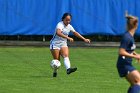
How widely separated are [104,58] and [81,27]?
252 inches

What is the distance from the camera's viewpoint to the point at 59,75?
54.9 feet

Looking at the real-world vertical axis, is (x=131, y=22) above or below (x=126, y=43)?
above

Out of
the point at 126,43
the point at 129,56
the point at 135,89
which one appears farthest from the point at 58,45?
the point at 135,89

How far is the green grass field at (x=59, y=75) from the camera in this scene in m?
13.8

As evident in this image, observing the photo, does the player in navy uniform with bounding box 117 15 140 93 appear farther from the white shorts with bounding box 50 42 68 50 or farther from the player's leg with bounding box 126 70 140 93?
the white shorts with bounding box 50 42 68 50

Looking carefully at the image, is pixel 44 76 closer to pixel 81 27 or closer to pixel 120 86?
pixel 120 86

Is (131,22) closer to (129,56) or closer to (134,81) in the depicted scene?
(129,56)

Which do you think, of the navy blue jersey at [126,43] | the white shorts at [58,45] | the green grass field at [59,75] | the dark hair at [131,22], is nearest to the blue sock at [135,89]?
the navy blue jersey at [126,43]

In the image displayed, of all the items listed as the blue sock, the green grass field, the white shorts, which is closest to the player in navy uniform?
the blue sock

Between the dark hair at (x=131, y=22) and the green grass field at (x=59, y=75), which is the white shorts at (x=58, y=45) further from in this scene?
the dark hair at (x=131, y=22)

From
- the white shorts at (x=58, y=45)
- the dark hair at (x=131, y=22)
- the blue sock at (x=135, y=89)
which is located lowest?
the white shorts at (x=58, y=45)

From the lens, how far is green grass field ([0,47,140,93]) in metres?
13.8

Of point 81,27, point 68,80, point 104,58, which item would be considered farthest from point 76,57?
point 68,80

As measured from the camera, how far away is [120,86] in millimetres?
14273
